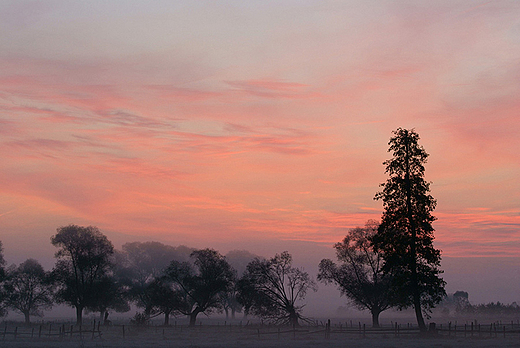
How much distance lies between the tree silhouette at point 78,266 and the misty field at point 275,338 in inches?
Answer: 580

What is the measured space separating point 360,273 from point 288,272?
11387 millimetres

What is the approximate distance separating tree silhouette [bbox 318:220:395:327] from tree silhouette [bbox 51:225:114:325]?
40763 millimetres

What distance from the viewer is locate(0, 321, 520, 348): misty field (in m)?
47.7

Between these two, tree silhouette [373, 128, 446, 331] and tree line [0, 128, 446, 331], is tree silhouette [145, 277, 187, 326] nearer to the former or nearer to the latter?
tree line [0, 128, 446, 331]

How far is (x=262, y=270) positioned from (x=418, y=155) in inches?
1328

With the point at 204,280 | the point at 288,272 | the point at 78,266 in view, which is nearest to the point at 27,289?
the point at 78,266

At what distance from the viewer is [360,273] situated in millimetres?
77375

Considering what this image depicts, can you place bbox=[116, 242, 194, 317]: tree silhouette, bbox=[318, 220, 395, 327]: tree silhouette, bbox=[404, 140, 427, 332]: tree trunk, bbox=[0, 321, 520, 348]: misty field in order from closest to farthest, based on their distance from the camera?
bbox=[0, 321, 520, 348]: misty field
bbox=[404, 140, 427, 332]: tree trunk
bbox=[318, 220, 395, 327]: tree silhouette
bbox=[116, 242, 194, 317]: tree silhouette

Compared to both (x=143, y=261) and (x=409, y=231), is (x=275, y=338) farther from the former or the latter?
(x=143, y=261)

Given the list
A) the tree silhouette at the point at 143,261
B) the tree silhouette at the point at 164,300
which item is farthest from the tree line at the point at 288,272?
the tree silhouette at the point at 143,261

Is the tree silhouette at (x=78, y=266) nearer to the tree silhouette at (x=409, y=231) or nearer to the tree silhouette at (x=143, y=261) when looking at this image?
the tree silhouette at (x=143, y=261)

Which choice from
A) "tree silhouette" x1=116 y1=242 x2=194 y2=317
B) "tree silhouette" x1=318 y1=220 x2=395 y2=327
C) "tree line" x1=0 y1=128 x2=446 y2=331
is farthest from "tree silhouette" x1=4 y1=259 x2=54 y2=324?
"tree silhouette" x1=318 y1=220 x2=395 y2=327

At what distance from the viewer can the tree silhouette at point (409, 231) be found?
171 feet

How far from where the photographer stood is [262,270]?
77062mm
